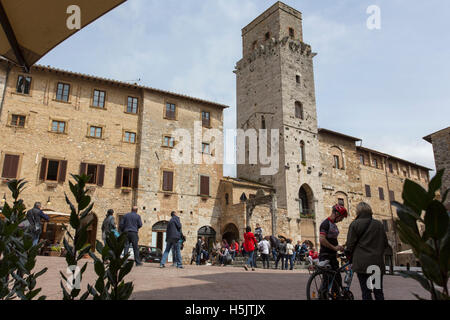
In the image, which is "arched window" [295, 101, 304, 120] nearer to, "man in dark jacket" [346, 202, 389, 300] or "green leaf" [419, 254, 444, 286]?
"man in dark jacket" [346, 202, 389, 300]

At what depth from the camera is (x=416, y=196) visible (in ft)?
3.43

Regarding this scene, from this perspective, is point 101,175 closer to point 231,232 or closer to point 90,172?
point 90,172

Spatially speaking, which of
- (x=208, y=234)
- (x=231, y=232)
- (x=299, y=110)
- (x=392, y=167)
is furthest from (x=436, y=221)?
(x=392, y=167)

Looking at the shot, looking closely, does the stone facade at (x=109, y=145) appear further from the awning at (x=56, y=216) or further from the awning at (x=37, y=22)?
the awning at (x=37, y=22)

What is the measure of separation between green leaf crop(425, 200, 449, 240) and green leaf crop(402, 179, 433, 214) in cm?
2

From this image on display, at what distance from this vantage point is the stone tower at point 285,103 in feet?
90.2

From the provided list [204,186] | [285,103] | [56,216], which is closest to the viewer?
[56,216]

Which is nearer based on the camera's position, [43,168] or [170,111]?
[43,168]

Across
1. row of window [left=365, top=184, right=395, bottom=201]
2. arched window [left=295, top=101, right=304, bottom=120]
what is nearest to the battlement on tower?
arched window [left=295, top=101, right=304, bottom=120]

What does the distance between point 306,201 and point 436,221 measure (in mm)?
28688

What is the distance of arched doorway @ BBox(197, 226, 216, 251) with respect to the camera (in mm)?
23750
